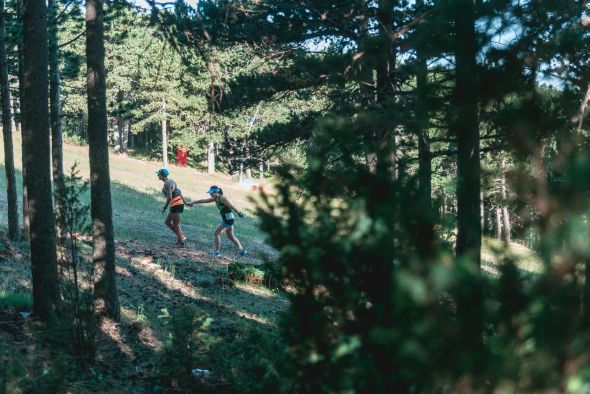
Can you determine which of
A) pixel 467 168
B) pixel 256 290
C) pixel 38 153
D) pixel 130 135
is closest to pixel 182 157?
pixel 130 135

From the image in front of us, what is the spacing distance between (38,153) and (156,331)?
2.86 meters

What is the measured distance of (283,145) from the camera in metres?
12.3

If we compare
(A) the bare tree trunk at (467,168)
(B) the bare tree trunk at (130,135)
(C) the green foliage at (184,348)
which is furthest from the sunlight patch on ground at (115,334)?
(B) the bare tree trunk at (130,135)

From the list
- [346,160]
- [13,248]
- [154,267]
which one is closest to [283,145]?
[154,267]

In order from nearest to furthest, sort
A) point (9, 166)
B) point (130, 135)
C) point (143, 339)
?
point (143, 339)
point (9, 166)
point (130, 135)

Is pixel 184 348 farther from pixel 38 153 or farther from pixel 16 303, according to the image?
pixel 38 153

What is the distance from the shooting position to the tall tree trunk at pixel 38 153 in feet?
21.4

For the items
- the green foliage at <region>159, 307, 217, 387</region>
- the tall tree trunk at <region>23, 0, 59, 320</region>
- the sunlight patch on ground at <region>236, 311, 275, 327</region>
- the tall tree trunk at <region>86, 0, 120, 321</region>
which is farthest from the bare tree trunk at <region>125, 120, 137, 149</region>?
the green foliage at <region>159, 307, 217, 387</region>

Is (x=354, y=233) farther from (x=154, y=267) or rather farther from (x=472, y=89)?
(x=154, y=267)

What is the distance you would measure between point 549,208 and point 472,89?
131cm

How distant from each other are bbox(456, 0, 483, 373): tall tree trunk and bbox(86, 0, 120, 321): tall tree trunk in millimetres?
4405

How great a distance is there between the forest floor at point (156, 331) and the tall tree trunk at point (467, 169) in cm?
134

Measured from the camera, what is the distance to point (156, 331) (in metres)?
7.84

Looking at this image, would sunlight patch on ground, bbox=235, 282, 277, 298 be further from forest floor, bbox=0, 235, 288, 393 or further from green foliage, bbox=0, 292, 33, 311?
green foliage, bbox=0, 292, 33, 311
